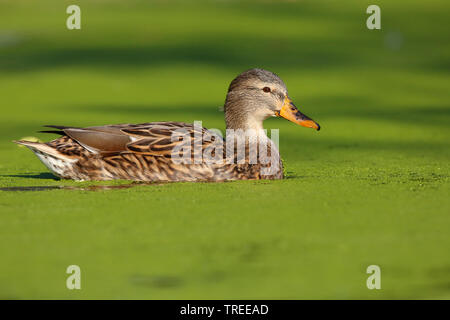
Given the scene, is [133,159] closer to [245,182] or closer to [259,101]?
[245,182]

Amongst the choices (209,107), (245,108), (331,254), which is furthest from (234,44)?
(331,254)

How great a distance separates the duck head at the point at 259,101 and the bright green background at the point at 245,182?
50cm

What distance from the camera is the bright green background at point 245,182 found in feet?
14.1

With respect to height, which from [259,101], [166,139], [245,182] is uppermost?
[259,101]

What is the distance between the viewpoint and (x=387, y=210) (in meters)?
5.51

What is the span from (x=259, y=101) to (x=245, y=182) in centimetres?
84

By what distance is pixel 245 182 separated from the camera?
661cm

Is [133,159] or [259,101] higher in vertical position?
[259,101]

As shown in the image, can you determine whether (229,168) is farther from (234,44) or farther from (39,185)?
(234,44)

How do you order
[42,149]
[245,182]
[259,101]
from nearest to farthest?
[245,182], [42,149], [259,101]

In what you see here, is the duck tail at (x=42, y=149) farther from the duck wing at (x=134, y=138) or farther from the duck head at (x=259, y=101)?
the duck head at (x=259, y=101)

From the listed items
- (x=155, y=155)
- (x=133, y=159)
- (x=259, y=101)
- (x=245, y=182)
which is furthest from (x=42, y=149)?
(x=259, y=101)

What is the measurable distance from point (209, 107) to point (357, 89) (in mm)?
2248

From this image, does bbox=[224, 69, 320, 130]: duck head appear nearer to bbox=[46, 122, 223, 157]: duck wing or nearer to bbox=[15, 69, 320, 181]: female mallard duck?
bbox=[15, 69, 320, 181]: female mallard duck
